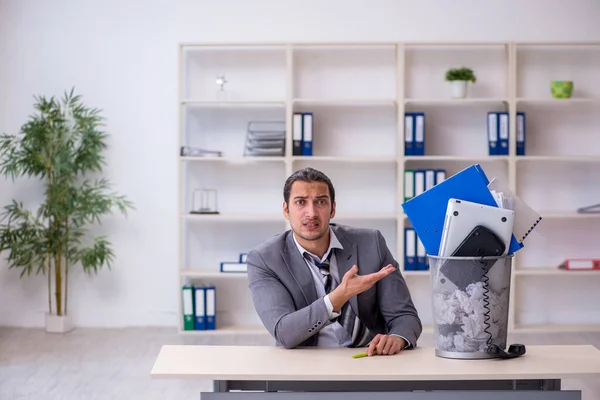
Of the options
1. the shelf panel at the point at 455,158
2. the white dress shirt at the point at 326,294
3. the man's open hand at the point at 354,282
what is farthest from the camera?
the shelf panel at the point at 455,158

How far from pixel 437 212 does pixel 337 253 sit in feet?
1.85

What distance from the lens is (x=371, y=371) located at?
2.36 meters

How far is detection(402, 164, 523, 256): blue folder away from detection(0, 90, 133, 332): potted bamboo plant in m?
3.85

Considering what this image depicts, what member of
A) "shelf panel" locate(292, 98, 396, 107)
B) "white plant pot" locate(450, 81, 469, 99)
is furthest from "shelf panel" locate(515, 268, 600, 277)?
"shelf panel" locate(292, 98, 396, 107)

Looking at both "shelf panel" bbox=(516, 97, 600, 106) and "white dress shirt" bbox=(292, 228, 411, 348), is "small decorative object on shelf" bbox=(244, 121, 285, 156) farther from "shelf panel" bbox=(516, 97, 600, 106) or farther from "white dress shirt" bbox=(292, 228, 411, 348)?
"white dress shirt" bbox=(292, 228, 411, 348)

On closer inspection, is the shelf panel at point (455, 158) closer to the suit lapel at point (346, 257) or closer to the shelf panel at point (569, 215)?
the shelf panel at point (569, 215)

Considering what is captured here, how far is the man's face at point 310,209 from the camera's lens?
2.88m

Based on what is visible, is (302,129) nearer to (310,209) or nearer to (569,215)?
(569,215)

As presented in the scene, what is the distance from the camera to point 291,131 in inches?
239

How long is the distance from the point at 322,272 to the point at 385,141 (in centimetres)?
349

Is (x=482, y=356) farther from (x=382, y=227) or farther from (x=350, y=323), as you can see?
(x=382, y=227)

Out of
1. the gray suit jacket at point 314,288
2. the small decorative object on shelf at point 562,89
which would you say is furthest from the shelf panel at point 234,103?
Answer: the gray suit jacket at point 314,288

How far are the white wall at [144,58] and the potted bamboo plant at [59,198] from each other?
0.39ft

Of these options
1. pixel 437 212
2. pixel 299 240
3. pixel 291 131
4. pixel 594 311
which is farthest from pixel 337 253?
pixel 594 311
